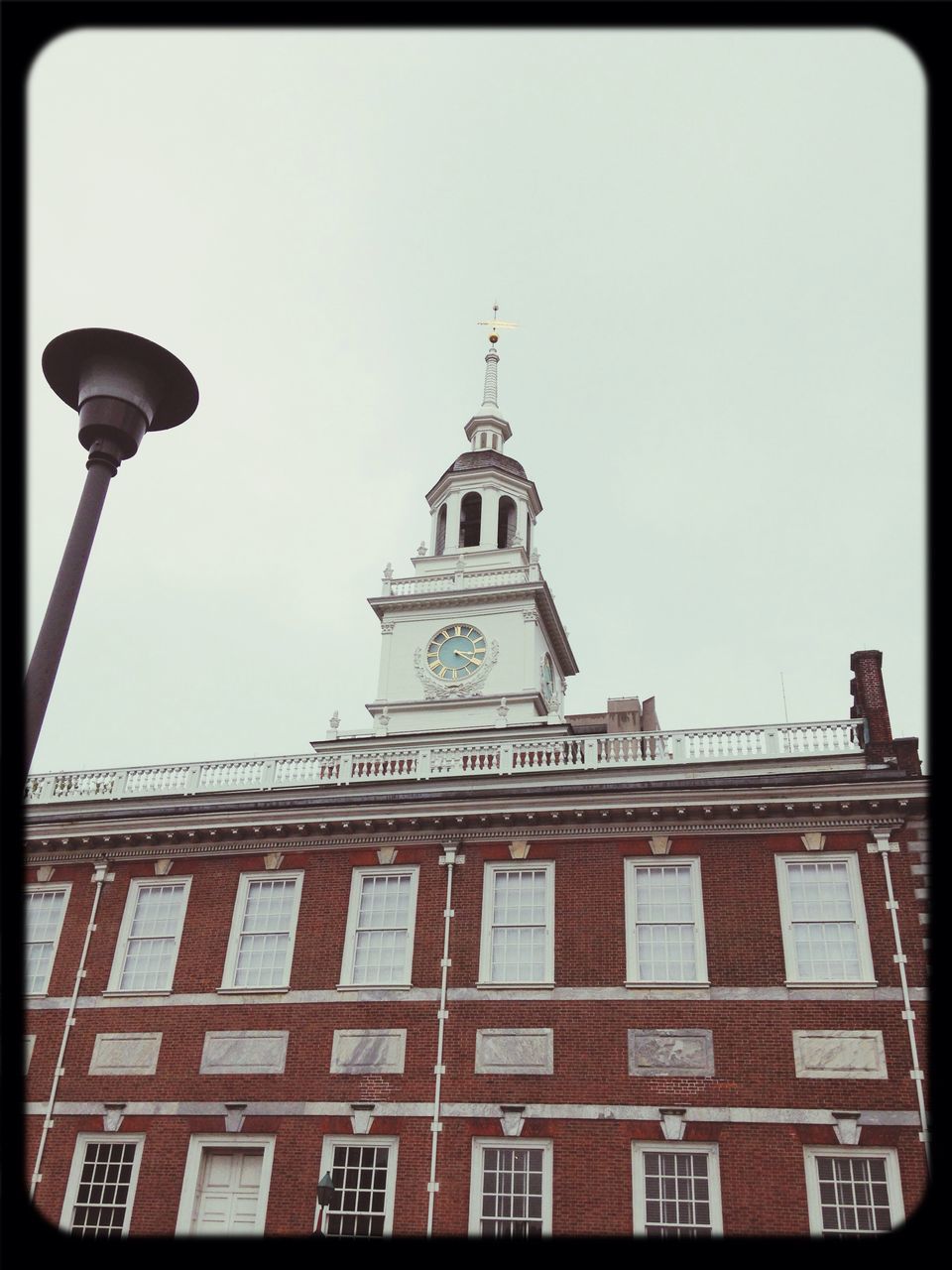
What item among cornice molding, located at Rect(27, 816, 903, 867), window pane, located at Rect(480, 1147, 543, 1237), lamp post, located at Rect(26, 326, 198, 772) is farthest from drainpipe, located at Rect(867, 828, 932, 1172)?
lamp post, located at Rect(26, 326, 198, 772)

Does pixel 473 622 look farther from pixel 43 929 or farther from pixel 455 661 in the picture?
pixel 43 929

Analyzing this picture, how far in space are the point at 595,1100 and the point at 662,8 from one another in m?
16.4

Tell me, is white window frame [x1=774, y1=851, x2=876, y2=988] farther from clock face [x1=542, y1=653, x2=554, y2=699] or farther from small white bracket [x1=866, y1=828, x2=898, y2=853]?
clock face [x1=542, y1=653, x2=554, y2=699]

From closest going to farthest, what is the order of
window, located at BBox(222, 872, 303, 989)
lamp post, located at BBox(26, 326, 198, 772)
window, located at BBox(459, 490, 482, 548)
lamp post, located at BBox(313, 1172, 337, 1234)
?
lamp post, located at BBox(26, 326, 198, 772)
lamp post, located at BBox(313, 1172, 337, 1234)
window, located at BBox(222, 872, 303, 989)
window, located at BBox(459, 490, 482, 548)

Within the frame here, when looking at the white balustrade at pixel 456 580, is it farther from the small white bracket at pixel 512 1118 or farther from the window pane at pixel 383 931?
the small white bracket at pixel 512 1118

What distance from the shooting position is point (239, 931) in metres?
20.1

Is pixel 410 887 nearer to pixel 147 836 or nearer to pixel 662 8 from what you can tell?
pixel 147 836

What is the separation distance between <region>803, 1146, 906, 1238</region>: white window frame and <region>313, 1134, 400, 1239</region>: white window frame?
20.7 ft

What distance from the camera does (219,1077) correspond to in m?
18.7

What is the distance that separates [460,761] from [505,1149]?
7.56m

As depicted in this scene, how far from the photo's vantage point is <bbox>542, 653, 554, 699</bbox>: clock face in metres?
36.8

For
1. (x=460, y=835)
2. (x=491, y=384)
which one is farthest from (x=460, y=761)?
(x=491, y=384)

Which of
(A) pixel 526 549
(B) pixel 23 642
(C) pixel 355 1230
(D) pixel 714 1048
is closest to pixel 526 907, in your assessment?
(D) pixel 714 1048

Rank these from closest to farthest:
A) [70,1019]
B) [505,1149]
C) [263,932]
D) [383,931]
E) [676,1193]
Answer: [676,1193]
[505,1149]
[383,931]
[70,1019]
[263,932]
